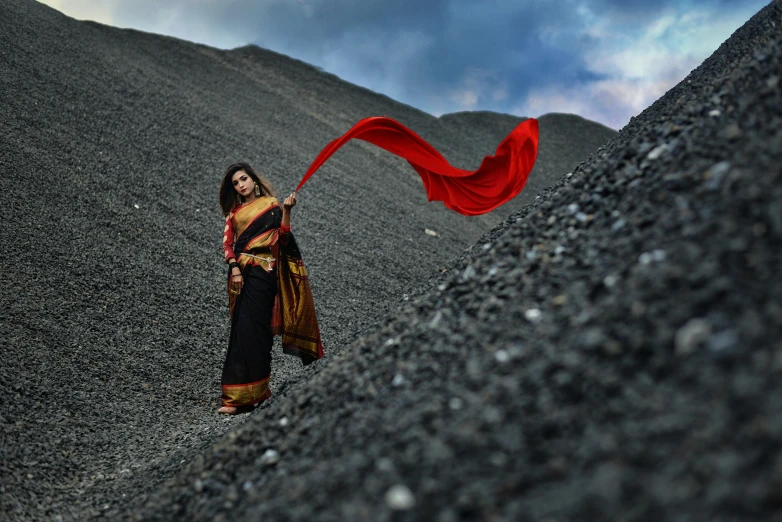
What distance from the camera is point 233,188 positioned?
507 cm

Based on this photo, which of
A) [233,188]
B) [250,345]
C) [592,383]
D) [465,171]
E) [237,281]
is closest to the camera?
[592,383]

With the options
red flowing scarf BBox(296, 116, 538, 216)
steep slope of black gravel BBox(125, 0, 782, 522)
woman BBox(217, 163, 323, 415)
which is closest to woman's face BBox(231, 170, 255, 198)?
woman BBox(217, 163, 323, 415)

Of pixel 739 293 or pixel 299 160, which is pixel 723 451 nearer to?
pixel 739 293

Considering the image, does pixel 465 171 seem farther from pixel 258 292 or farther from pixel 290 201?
pixel 258 292

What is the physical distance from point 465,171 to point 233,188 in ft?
7.14

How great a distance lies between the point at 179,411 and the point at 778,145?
4.83 meters

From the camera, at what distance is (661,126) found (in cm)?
319

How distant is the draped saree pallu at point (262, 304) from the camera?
4.67 meters

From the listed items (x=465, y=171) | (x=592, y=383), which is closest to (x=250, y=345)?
(x=465, y=171)

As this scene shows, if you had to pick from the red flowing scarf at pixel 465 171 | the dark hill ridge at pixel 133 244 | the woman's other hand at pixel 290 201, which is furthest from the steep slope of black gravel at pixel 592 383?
the red flowing scarf at pixel 465 171

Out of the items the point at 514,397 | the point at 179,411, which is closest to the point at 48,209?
the point at 179,411

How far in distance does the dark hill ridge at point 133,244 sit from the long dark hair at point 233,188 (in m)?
1.61

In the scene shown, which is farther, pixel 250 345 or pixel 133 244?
pixel 133 244

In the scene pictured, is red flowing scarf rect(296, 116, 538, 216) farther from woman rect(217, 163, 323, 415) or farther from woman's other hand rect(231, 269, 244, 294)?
woman's other hand rect(231, 269, 244, 294)
